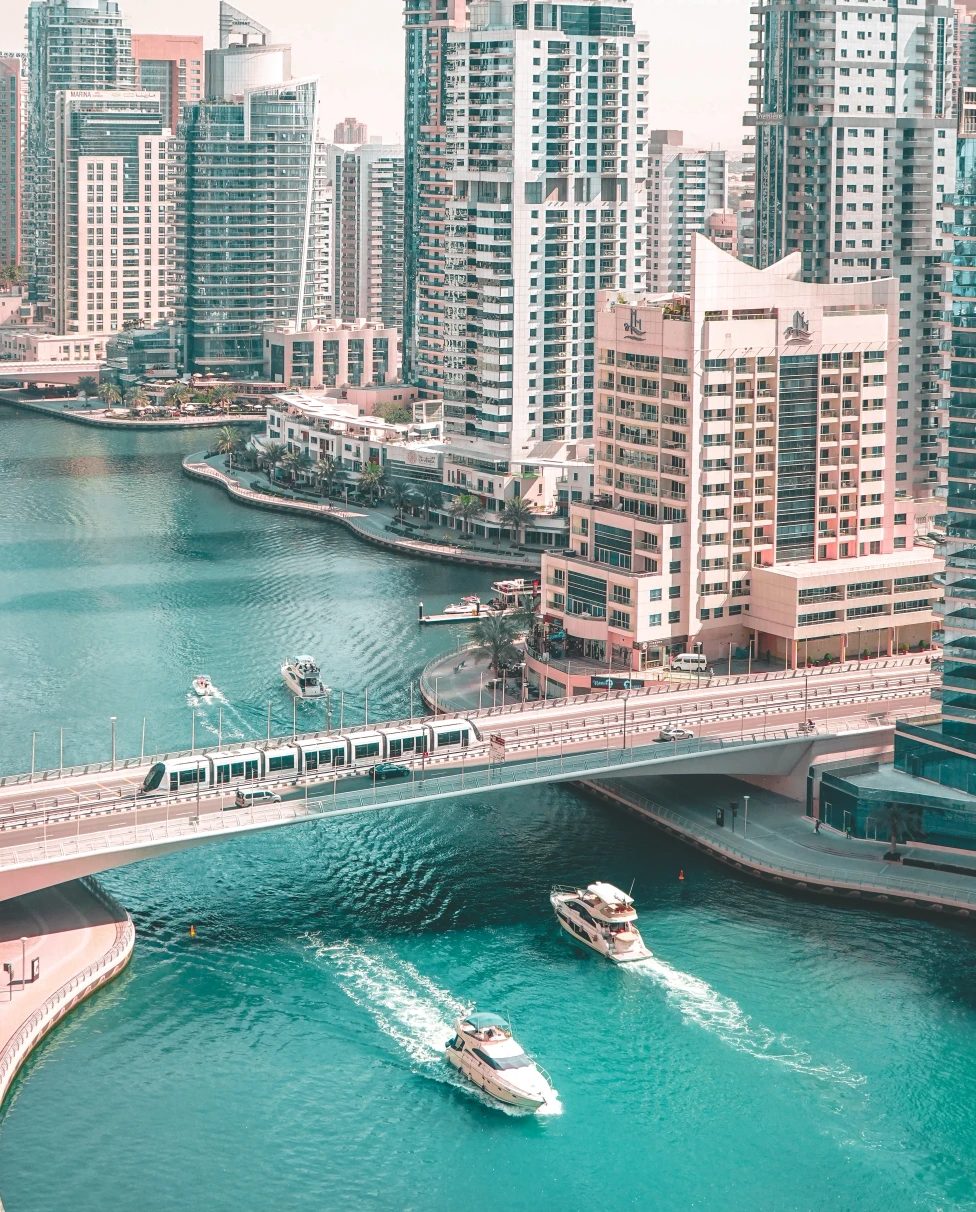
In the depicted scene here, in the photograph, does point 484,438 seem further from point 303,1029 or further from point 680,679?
point 303,1029

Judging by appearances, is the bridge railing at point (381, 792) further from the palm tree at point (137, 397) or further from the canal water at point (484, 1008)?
the palm tree at point (137, 397)

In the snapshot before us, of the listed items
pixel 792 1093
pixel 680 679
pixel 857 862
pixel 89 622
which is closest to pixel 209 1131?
pixel 792 1093

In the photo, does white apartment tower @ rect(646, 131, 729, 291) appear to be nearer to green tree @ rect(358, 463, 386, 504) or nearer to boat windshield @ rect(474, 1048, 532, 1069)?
green tree @ rect(358, 463, 386, 504)

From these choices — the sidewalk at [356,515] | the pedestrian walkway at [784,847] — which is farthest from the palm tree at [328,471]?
the pedestrian walkway at [784,847]

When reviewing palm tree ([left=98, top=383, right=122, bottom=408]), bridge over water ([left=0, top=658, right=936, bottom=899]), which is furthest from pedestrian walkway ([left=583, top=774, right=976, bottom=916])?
palm tree ([left=98, top=383, right=122, bottom=408])

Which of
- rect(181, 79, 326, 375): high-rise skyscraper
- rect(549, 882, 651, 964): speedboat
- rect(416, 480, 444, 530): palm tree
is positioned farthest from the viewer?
rect(181, 79, 326, 375): high-rise skyscraper
